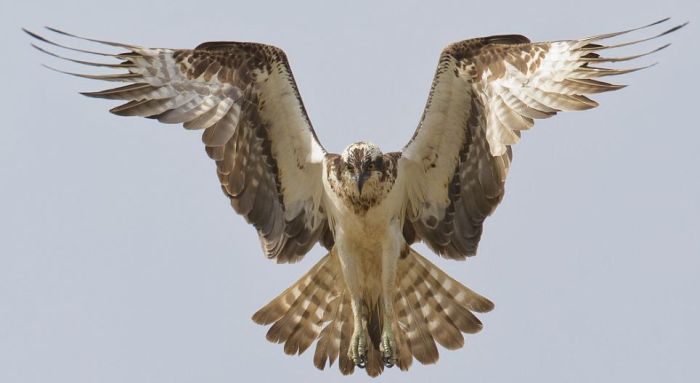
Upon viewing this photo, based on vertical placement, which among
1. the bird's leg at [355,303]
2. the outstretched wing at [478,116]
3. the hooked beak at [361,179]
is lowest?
the bird's leg at [355,303]

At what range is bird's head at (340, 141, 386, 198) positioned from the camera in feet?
48.3

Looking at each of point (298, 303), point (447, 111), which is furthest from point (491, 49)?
point (298, 303)

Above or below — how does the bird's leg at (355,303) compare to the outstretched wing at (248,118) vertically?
below

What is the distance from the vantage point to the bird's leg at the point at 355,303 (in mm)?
15258

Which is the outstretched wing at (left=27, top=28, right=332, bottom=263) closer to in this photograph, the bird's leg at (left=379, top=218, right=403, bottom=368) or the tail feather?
the tail feather

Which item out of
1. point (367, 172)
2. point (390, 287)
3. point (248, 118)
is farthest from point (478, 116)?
point (248, 118)

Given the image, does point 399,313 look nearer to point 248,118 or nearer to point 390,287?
point 390,287

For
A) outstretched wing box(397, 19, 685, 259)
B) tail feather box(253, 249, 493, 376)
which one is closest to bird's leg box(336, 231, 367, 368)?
tail feather box(253, 249, 493, 376)

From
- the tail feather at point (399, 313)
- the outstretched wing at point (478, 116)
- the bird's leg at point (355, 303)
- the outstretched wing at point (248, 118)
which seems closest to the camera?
the outstretched wing at point (478, 116)

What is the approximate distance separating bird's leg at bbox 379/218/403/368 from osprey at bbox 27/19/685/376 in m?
0.01

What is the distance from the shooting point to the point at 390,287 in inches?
607

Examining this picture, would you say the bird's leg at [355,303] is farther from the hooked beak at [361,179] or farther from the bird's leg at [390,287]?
the hooked beak at [361,179]

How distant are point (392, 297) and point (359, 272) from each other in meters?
0.44

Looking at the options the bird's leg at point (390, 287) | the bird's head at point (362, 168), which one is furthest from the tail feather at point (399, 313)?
the bird's head at point (362, 168)
